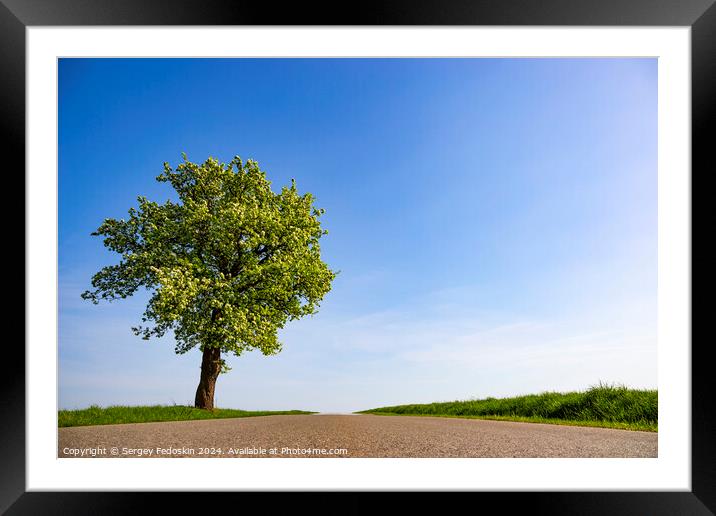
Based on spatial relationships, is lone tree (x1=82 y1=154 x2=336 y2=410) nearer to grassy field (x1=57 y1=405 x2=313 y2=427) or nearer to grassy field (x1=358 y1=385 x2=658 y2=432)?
grassy field (x1=57 y1=405 x2=313 y2=427)

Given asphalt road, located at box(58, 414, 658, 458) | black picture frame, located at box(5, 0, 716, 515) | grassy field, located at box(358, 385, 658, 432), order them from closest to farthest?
1. black picture frame, located at box(5, 0, 716, 515)
2. asphalt road, located at box(58, 414, 658, 458)
3. grassy field, located at box(358, 385, 658, 432)

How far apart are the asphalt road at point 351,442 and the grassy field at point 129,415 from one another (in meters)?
0.62

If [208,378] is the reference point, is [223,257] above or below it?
above

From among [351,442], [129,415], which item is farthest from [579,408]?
[129,415]

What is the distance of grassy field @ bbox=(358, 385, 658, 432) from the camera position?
356 inches

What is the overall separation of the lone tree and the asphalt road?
10.4 feet

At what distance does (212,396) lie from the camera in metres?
11.8

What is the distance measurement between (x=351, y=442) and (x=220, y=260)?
6.64m

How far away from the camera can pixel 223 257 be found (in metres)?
12.3

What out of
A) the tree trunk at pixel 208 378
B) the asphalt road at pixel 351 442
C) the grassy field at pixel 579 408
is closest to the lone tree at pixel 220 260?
the tree trunk at pixel 208 378

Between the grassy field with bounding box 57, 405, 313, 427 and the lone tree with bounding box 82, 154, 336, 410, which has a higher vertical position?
the lone tree with bounding box 82, 154, 336, 410

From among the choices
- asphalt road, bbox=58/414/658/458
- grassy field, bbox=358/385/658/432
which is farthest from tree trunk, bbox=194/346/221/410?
grassy field, bbox=358/385/658/432
